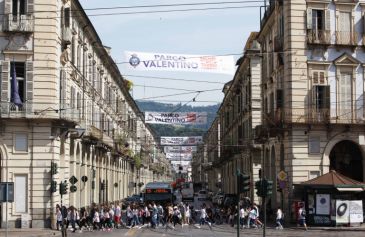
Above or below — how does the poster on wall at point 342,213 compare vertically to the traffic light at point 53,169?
below

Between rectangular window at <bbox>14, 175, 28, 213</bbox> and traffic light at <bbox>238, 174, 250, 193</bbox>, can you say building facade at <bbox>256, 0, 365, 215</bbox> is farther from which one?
traffic light at <bbox>238, 174, 250, 193</bbox>

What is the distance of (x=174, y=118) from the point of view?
54.9m

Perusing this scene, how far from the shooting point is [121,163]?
289 feet

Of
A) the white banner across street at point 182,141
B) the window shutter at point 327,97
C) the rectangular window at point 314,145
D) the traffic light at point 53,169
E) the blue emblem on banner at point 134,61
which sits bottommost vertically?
the traffic light at point 53,169

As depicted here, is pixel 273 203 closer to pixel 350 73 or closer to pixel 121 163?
pixel 350 73

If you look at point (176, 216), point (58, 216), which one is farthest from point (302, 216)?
point (58, 216)

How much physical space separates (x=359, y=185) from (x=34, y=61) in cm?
2156

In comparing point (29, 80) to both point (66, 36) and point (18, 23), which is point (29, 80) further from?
point (66, 36)

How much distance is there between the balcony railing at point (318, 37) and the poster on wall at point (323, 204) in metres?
10.4

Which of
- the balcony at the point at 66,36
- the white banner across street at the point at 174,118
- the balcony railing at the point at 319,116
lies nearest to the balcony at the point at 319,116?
the balcony railing at the point at 319,116

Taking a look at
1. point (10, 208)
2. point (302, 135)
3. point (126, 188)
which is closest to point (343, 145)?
point (302, 135)

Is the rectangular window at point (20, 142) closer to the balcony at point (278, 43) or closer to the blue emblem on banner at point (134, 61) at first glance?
the blue emblem on banner at point (134, 61)

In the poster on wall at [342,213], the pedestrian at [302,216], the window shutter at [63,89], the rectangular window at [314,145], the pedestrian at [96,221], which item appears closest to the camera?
the pedestrian at [302,216]

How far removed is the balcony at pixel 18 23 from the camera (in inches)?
1596
